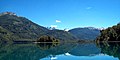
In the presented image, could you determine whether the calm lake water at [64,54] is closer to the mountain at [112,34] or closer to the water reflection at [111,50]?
the water reflection at [111,50]

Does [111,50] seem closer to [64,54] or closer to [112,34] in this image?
[64,54]

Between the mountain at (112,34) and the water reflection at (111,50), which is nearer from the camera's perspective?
the water reflection at (111,50)

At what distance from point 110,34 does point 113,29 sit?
3120mm

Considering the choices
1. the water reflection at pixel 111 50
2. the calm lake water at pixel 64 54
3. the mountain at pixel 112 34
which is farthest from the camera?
the mountain at pixel 112 34

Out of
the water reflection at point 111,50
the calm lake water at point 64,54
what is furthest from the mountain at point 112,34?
the calm lake water at point 64,54

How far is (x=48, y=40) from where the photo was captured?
486 feet

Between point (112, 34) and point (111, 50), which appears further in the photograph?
point (112, 34)

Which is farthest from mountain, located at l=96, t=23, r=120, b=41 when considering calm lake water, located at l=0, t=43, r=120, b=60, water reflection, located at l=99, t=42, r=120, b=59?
calm lake water, located at l=0, t=43, r=120, b=60

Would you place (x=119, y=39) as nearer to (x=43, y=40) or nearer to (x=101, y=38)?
(x=101, y=38)

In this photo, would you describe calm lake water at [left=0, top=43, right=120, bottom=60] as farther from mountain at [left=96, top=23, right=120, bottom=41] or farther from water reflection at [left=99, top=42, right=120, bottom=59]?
mountain at [left=96, top=23, right=120, bottom=41]

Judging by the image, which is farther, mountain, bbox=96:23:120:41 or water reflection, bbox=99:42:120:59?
mountain, bbox=96:23:120:41

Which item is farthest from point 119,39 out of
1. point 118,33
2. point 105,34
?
point 105,34

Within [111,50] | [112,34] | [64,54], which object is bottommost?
[64,54]

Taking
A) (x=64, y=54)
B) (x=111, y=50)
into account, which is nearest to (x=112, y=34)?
(x=111, y=50)
